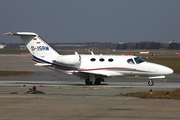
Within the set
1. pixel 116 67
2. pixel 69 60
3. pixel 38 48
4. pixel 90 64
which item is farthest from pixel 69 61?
pixel 116 67

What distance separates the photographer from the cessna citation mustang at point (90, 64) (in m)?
36.2

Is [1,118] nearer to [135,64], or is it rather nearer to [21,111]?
Answer: [21,111]

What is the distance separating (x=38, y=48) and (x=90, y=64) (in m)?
4.61

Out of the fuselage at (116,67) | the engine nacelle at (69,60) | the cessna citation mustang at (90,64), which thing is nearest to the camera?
the engine nacelle at (69,60)

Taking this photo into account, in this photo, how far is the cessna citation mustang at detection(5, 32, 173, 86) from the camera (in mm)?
36188

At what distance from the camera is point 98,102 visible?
22.1m

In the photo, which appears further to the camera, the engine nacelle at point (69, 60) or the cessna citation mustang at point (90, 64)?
the cessna citation mustang at point (90, 64)

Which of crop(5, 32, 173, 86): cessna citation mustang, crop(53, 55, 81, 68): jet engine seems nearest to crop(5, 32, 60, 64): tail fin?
crop(5, 32, 173, 86): cessna citation mustang

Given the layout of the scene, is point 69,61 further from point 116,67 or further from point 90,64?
point 116,67

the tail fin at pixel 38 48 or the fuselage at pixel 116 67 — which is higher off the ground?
the tail fin at pixel 38 48

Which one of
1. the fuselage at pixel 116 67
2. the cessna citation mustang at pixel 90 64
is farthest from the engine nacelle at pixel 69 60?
the fuselage at pixel 116 67

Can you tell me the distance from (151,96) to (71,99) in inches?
192

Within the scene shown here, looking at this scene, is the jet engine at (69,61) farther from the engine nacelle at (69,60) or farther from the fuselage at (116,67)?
the fuselage at (116,67)

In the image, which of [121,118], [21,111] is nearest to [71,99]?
[21,111]
